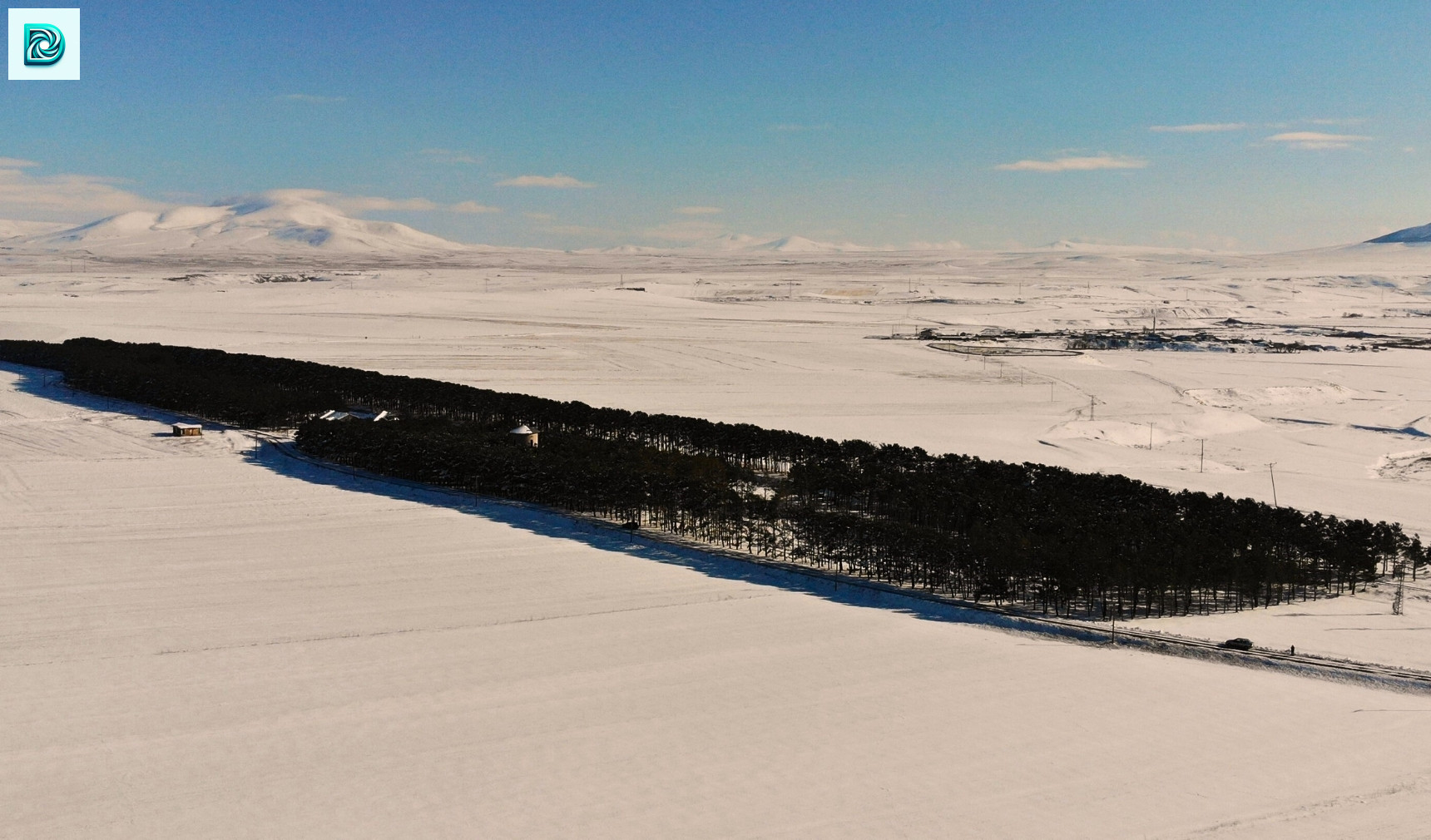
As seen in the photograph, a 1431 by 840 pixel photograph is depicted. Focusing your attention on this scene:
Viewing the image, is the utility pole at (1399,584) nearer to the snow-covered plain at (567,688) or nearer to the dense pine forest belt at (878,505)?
the dense pine forest belt at (878,505)

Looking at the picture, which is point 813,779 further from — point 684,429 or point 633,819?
point 684,429

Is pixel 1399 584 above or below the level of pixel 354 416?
below

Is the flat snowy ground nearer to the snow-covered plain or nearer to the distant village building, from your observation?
the snow-covered plain

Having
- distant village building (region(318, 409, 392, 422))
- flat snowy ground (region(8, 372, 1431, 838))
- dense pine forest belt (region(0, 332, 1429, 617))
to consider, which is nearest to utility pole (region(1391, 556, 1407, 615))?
dense pine forest belt (region(0, 332, 1429, 617))

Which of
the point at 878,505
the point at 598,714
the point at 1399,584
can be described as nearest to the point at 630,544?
the point at 878,505

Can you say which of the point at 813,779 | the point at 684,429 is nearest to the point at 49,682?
the point at 813,779

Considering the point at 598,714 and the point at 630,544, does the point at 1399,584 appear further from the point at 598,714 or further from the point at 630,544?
the point at 598,714
